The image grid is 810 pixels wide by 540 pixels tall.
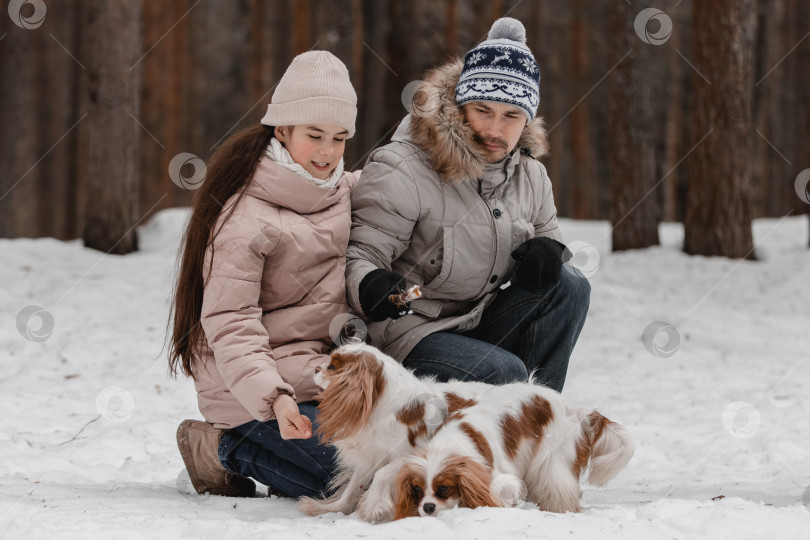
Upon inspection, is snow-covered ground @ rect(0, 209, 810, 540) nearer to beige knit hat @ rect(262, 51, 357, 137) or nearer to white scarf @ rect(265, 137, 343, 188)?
white scarf @ rect(265, 137, 343, 188)

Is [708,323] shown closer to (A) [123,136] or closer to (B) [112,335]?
(B) [112,335]

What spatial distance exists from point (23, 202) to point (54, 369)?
49.2 feet

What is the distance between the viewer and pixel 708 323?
7465mm

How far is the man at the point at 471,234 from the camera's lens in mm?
3580

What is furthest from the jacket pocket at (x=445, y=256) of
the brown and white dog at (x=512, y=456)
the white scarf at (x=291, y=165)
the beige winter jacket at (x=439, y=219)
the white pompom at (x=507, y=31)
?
the white pompom at (x=507, y=31)

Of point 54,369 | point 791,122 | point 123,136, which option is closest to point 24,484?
point 54,369

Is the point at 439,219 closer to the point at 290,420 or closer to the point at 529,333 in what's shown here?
the point at 529,333

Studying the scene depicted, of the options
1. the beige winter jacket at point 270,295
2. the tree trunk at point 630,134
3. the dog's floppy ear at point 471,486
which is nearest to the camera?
Result: the dog's floppy ear at point 471,486

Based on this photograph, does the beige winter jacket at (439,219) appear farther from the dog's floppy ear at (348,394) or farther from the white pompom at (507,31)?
the dog's floppy ear at (348,394)

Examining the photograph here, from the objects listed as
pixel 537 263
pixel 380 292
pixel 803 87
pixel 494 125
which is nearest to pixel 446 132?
pixel 494 125

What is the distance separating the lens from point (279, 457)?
3.47 metres

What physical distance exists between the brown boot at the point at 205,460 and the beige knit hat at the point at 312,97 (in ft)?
4.36

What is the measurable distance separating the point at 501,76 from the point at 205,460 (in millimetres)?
2082

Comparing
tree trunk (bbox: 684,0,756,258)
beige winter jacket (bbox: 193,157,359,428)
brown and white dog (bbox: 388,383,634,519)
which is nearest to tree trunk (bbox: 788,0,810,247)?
tree trunk (bbox: 684,0,756,258)
